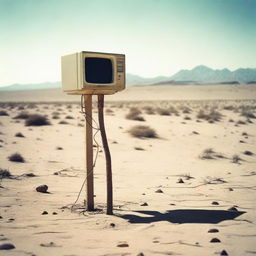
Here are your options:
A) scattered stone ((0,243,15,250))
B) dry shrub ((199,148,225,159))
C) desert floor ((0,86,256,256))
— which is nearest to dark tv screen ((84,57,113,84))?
desert floor ((0,86,256,256))

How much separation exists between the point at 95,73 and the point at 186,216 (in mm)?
2437

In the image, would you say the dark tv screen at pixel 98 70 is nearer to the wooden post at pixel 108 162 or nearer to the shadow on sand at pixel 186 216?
the wooden post at pixel 108 162

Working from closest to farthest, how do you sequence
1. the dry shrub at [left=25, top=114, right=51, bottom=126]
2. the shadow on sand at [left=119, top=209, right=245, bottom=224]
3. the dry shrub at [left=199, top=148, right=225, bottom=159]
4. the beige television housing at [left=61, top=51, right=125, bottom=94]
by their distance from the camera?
1. the beige television housing at [left=61, top=51, right=125, bottom=94]
2. the shadow on sand at [left=119, top=209, right=245, bottom=224]
3. the dry shrub at [left=199, top=148, right=225, bottom=159]
4. the dry shrub at [left=25, top=114, right=51, bottom=126]

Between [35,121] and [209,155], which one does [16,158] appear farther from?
[35,121]

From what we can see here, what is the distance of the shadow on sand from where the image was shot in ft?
17.1

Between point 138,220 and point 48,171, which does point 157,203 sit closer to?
point 138,220

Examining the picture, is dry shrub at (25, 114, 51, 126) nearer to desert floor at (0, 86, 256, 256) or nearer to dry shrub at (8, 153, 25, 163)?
desert floor at (0, 86, 256, 256)

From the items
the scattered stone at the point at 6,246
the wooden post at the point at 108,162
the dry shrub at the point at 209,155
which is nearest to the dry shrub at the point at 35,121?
the dry shrub at the point at 209,155

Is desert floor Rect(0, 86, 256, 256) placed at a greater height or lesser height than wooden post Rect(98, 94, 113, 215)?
lesser

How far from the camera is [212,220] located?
525cm

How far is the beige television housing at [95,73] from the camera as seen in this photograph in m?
4.94

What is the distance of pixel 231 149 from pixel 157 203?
794 centimetres

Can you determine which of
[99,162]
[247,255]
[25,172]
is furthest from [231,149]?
[247,255]

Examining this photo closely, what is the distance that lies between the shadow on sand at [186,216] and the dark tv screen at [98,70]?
6.49 ft
